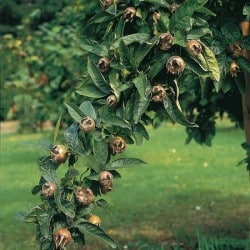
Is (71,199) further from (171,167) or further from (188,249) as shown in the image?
(171,167)

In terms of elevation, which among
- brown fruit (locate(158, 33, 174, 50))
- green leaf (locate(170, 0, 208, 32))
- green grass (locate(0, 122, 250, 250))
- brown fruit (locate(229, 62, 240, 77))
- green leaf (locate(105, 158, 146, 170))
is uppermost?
green leaf (locate(170, 0, 208, 32))

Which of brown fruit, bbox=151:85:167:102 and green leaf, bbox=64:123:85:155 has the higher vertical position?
brown fruit, bbox=151:85:167:102

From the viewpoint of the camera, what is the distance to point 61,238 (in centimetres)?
261

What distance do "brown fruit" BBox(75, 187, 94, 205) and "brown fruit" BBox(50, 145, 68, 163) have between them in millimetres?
133

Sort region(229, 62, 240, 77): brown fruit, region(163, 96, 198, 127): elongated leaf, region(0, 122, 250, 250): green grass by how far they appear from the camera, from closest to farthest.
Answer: region(163, 96, 198, 127): elongated leaf, region(229, 62, 240, 77): brown fruit, region(0, 122, 250, 250): green grass

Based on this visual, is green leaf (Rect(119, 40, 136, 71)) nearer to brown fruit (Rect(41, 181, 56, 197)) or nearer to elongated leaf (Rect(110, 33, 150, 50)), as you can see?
elongated leaf (Rect(110, 33, 150, 50))

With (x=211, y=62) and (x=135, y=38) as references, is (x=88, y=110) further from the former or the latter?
(x=211, y=62)

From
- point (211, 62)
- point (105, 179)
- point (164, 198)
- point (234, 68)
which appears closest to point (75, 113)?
point (105, 179)

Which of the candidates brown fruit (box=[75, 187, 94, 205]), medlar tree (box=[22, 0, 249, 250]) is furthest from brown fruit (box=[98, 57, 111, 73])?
brown fruit (box=[75, 187, 94, 205])

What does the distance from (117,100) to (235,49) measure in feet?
1.82

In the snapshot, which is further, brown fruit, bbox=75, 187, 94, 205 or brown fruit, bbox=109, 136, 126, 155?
brown fruit, bbox=109, 136, 126, 155

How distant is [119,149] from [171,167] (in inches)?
351

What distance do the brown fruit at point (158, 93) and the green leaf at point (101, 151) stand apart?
25 centimetres

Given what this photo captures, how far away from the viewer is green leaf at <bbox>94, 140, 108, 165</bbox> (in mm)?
2748
